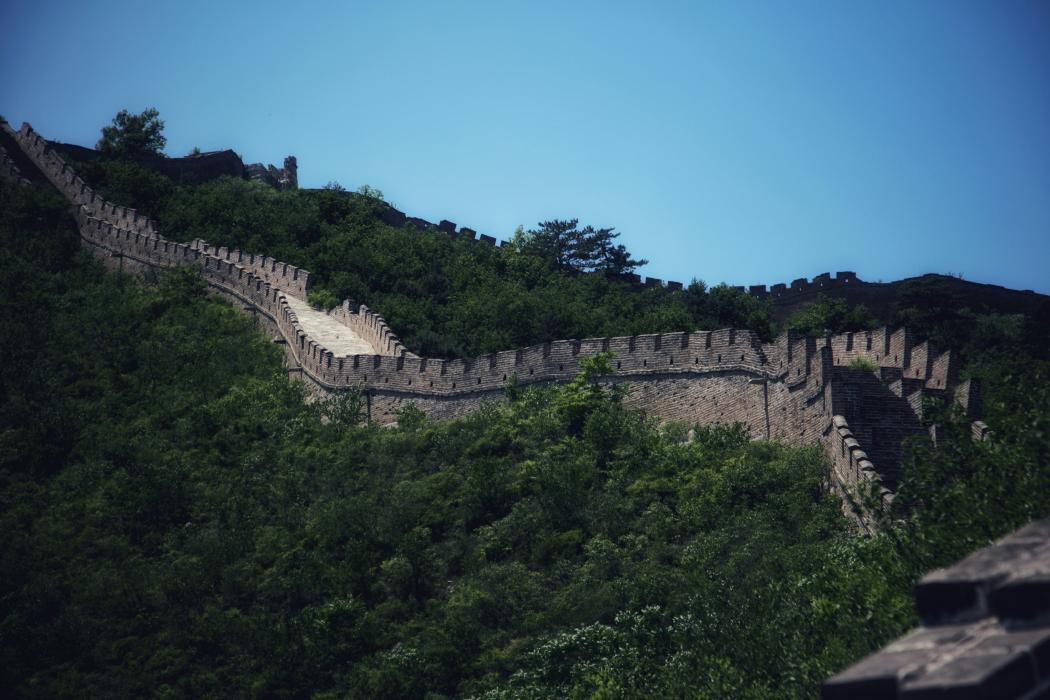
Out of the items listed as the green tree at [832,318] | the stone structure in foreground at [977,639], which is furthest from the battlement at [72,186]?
the stone structure in foreground at [977,639]

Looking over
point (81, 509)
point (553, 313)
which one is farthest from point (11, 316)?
point (553, 313)

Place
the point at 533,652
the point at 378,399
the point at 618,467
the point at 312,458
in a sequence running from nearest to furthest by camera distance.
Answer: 1. the point at 533,652
2. the point at 618,467
3. the point at 312,458
4. the point at 378,399

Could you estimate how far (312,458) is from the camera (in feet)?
108

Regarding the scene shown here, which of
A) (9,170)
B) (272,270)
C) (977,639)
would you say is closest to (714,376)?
(272,270)

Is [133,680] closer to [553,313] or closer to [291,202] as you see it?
[553,313]

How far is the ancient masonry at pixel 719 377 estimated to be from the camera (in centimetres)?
2462

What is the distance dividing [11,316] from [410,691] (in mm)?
23900

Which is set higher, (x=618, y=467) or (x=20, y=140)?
(x=20, y=140)

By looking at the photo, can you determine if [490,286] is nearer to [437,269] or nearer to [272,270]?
[437,269]

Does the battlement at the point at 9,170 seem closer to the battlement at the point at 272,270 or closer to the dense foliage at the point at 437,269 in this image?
the dense foliage at the point at 437,269

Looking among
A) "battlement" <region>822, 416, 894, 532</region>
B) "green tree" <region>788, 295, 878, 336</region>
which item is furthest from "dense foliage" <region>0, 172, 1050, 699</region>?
"green tree" <region>788, 295, 878, 336</region>

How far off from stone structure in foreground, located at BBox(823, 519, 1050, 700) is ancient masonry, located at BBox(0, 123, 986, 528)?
14967 mm

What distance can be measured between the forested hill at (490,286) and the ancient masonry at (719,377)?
127 inches

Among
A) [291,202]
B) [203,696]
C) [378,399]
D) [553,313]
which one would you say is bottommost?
[203,696]
